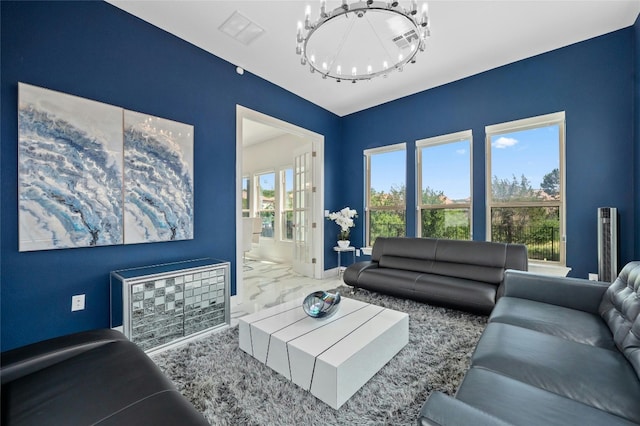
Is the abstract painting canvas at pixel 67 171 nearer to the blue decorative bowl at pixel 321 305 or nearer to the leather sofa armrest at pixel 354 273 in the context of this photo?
the blue decorative bowl at pixel 321 305

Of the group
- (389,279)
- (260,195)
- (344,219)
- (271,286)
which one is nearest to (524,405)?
(389,279)

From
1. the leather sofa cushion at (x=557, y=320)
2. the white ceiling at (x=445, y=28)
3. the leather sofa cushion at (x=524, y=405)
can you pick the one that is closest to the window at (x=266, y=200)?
the white ceiling at (x=445, y=28)

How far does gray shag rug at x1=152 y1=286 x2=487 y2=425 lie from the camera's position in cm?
147

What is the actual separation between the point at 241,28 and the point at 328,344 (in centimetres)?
307

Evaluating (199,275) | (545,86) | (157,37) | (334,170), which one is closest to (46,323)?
(199,275)

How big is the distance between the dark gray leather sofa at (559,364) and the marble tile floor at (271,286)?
2.40 meters

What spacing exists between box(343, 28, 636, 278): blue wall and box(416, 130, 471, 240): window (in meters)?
0.15

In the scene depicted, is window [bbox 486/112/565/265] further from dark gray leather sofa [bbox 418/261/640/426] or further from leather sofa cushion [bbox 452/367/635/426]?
leather sofa cushion [bbox 452/367/635/426]

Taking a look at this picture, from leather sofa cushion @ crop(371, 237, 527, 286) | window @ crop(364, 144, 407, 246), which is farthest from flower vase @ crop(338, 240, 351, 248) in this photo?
leather sofa cushion @ crop(371, 237, 527, 286)

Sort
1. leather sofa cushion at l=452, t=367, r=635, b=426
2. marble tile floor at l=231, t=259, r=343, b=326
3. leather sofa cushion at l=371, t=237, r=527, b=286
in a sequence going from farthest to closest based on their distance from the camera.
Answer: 1. marble tile floor at l=231, t=259, r=343, b=326
2. leather sofa cushion at l=371, t=237, r=527, b=286
3. leather sofa cushion at l=452, t=367, r=635, b=426

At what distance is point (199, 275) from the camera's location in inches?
103

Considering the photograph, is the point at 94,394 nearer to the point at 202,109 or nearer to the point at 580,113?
the point at 202,109

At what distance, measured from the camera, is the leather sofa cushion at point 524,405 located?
0.89 meters

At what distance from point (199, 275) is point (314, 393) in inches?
63.5
